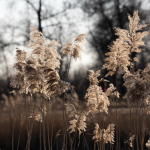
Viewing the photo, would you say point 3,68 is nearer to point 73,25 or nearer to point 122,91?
point 73,25

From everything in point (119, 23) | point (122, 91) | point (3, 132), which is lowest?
point (3, 132)

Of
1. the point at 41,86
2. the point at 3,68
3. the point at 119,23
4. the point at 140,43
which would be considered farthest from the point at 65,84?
the point at 119,23

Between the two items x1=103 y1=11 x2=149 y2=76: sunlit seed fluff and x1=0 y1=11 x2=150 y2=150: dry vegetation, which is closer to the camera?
x1=0 y1=11 x2=150 y2=150: dry vegetation

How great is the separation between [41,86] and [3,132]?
3763mm

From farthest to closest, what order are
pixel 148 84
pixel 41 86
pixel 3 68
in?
pixel 3 68, pixel 41 86, pixel 148 84

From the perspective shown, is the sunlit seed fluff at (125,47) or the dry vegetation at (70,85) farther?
the sunlit seed fluff at (125,47)

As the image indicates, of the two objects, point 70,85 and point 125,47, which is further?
point 125,47

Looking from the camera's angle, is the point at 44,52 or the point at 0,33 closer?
the point at 44,52

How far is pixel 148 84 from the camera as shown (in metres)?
2.04

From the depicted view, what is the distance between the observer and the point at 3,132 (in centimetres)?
544

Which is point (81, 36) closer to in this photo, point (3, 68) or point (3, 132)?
point (3, 132)

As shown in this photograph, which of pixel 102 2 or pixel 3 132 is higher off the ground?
pixel 102 2

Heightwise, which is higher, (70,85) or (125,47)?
(125,47)

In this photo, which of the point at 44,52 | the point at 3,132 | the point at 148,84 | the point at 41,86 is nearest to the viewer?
the point at 148,84
